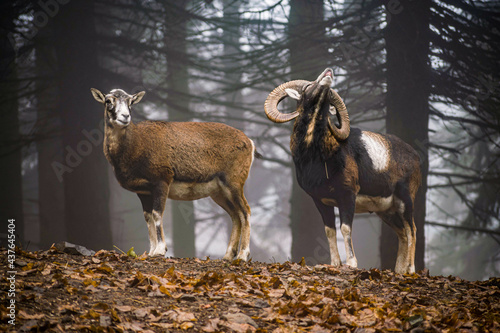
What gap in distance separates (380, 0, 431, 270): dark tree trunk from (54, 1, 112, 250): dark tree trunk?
679 cm

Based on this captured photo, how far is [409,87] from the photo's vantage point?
1040 cm

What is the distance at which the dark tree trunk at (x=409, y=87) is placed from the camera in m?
10.1

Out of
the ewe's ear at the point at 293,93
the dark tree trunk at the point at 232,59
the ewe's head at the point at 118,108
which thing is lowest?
the ewe's head at the point at 118,108

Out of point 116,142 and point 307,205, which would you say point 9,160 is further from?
point 307,205

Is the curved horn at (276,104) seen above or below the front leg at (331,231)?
above

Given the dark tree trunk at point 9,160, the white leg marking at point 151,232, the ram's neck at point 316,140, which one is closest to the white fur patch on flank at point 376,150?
the ram's neck at point 316,140

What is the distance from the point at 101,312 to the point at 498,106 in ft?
31.1

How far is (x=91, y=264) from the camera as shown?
5.79 m

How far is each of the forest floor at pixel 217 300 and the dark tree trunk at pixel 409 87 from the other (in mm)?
3913

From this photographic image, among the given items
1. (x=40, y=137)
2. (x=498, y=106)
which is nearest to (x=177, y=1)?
(x=40, y=137)

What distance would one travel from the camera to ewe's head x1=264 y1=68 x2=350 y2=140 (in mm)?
7027

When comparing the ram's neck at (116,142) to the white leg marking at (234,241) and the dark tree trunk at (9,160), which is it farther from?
the dark tree trunk at (9,160)

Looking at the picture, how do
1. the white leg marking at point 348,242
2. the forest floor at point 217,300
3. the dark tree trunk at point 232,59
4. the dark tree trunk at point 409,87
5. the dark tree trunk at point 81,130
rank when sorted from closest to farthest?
1. the forest floor at point 217,300
2. the white leg marking at point 348,242
3. the dark tree trunk at point 409,87
4. the dark tree trunk at point 81,130
5. the dark tree trunk at point 232,59

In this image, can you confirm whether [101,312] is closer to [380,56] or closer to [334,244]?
[334,244]
